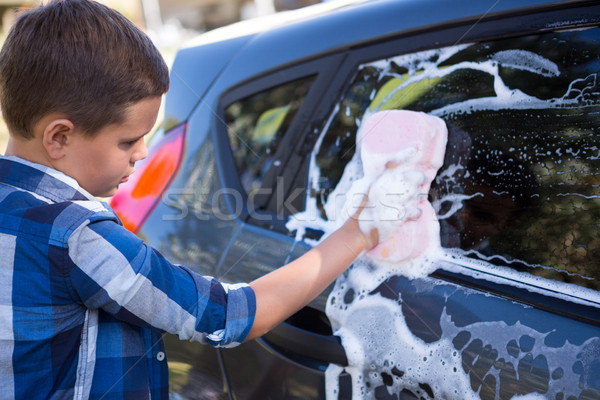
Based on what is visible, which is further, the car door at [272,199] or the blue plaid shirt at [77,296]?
the car door at [272,199]

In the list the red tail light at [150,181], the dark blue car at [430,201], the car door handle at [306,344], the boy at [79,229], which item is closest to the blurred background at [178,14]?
the red tail light at [150,181]

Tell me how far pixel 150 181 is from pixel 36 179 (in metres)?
0.85

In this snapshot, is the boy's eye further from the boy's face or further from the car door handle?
the car door handle

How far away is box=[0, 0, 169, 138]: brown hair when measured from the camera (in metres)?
0.98

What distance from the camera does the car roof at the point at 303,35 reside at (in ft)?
4.13

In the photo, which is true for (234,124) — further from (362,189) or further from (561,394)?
(561,394)

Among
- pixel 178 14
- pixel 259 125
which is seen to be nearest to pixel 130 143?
pixel 259 125

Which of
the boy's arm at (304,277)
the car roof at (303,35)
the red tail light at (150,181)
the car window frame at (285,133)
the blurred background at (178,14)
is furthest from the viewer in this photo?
the blurred background at (178,14)

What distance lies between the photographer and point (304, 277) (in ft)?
3.88

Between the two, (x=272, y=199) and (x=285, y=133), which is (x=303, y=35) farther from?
(x=272, y=199)

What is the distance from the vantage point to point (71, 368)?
41.5 inches

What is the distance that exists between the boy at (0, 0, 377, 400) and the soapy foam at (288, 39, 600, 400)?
0.84 feet

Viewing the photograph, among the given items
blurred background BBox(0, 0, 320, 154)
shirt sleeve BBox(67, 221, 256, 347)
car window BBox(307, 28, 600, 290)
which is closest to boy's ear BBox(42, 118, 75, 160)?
shirt sleeve BBox(67, 221, 256, 347)

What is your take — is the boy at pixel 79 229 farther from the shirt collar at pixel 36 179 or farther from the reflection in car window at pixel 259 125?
the reflection in car window at pixel 259 125
